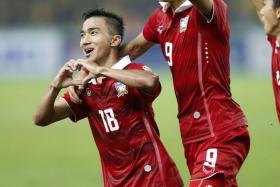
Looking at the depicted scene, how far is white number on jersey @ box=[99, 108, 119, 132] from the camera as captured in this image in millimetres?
6891

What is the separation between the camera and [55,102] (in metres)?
7.16

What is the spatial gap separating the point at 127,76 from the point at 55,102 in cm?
83

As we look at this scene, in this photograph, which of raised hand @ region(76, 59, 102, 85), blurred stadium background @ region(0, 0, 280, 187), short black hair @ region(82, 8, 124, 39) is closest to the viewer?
raised hand @ region(76, 59, 102, 85)

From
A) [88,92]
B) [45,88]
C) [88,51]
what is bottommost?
[45,88]

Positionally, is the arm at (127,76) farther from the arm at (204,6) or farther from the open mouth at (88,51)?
the arm at (204,6)

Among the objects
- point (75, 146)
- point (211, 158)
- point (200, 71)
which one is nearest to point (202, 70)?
point (200, 71)

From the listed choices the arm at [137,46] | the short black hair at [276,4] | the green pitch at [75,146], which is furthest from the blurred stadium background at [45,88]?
the short black hair at [276,4]

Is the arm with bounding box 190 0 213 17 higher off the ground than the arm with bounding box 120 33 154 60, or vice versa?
the arm with bounding box 190 0 213 17

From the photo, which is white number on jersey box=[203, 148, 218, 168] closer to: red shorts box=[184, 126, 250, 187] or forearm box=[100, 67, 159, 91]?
red shorts box=[184, 126, 250, 187]

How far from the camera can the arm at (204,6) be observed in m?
6.61

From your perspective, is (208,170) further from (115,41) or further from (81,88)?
(115,41)

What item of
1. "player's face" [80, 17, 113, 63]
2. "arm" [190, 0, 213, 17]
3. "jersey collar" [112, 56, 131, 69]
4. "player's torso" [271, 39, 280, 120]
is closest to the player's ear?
"player's face" [80, 17, 113, 63]

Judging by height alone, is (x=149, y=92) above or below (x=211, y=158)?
above

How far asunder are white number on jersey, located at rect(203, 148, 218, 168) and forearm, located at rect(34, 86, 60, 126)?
50.4 inches
